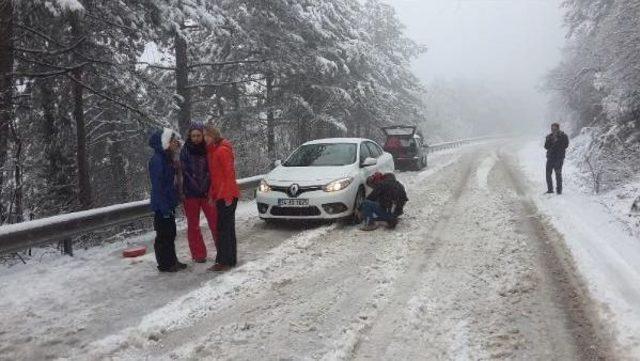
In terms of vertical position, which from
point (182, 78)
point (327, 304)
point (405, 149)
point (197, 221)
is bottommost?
point (327, 304)

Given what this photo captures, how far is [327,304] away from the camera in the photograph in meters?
4.91

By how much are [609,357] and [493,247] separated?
3.29m

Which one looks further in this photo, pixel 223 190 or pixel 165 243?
pixel 165 243

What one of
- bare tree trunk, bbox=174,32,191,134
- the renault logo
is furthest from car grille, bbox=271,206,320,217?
bare tree trunk, bbox=174,32,191,134

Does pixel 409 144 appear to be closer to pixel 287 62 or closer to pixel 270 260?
pixel 287 62

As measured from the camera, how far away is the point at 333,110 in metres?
21.2

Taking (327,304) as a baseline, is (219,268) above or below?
above

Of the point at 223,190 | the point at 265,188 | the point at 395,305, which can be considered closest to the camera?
the point at 395,305

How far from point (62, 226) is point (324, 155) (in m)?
5.19

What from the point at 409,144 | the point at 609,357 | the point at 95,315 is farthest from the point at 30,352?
the point at 409,144

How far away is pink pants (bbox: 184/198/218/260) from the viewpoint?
6.31m

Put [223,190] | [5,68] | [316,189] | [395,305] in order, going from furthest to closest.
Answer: [316,189] < [5,68] < [223,190] < [395,305]

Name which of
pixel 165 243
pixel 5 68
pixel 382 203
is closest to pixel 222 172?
pixel 165 243

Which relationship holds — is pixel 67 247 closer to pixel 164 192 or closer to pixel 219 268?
pixel 164 192
